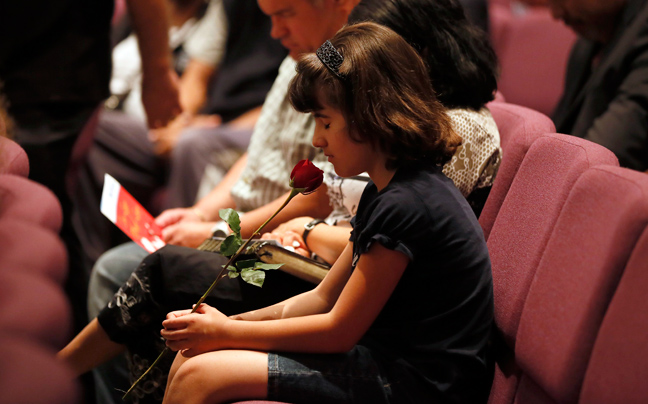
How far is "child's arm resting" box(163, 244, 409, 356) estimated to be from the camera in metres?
1.01

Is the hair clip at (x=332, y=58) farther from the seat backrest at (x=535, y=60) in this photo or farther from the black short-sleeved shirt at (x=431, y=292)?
the seat backrest at (x=535, y=60)

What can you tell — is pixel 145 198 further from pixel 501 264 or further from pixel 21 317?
pixel 21 317

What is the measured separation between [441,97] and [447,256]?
454mm

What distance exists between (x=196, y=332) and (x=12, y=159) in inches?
15.5

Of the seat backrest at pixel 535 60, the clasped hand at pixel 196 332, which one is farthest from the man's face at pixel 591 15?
the clasped hand at pixel 196 332

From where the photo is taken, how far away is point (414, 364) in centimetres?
106

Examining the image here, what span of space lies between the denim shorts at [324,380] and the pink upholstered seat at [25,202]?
39cm

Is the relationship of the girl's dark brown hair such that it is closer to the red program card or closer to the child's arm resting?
the child's arm resting

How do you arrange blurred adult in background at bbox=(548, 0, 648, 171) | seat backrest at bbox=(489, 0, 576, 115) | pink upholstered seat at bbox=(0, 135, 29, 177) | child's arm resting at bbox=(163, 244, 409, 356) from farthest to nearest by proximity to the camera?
seat backrest at bbox=(489, 0, 576, 115), blurred adult in background at bbox=(548, 0, 648, 171), child's arm resting at bbox=(163, 244, 409, 356), pink upholstered seat at bbox=(0, 135, 29, 177)

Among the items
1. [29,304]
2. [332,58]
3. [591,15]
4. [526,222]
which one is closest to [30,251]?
[29,304]

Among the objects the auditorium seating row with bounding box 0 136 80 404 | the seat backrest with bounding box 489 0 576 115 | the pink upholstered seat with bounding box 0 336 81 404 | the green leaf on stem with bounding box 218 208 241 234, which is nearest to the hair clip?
the green leaf on stem with bounding box 218 208 241 234

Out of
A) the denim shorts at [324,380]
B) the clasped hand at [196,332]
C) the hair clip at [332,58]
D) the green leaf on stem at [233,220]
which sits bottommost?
the denim shorts at [324,380]

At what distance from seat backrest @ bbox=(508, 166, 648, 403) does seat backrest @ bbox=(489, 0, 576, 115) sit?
2.10 meters

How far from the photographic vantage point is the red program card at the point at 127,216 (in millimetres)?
1407
